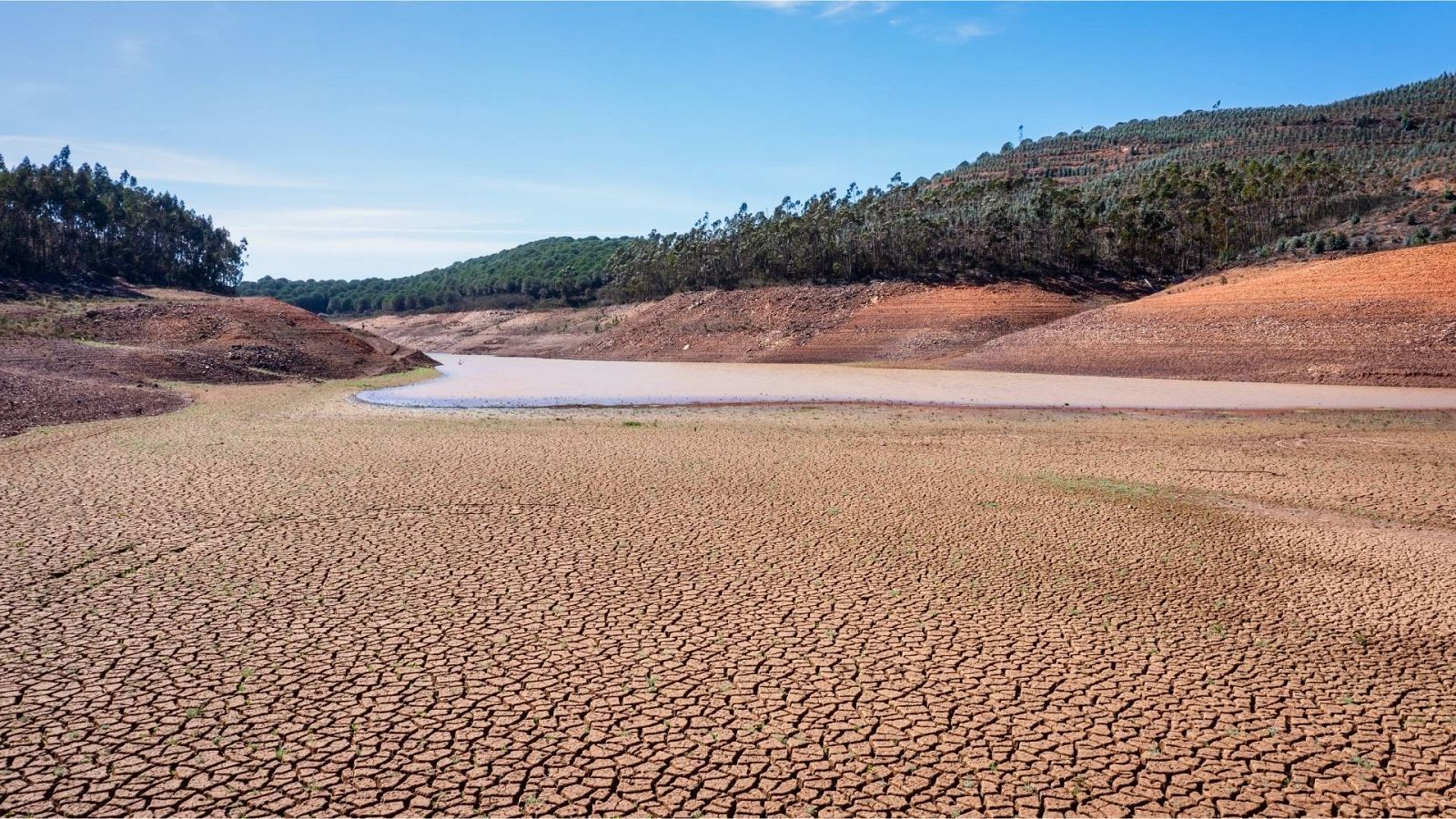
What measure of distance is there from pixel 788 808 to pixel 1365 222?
5551cm

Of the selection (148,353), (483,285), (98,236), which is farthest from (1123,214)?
(483,285)

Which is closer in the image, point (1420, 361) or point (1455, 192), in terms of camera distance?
point (1420, 361)

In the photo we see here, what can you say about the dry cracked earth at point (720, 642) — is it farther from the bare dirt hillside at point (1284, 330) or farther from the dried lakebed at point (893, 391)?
the bare dirt hillside at point (1284, 330)

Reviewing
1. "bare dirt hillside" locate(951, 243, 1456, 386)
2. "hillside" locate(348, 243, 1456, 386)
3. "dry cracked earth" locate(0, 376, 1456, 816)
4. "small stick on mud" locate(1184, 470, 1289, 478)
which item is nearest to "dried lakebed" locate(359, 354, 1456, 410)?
"bare dirt hillside" locate(951, 243, 1456, 386)

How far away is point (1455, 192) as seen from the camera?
46.8 m

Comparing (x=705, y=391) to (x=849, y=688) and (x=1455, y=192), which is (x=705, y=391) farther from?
(x=1455, y=192)

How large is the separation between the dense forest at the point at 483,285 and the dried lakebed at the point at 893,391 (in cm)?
6122

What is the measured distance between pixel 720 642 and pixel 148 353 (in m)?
33.7

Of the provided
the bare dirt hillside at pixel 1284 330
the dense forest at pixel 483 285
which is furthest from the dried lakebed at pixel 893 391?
the dense forest at pixel 483 285

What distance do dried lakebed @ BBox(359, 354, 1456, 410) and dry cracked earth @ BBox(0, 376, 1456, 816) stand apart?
12.8 metres

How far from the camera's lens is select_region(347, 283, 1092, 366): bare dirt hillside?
5066cm

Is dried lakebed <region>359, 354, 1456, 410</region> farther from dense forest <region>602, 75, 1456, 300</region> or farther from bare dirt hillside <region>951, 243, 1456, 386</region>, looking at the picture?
dense forest <region>602, 75, 1456, 300</region>

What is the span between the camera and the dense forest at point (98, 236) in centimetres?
5906

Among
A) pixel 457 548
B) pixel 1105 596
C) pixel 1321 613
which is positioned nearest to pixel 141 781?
pixel 457 548
